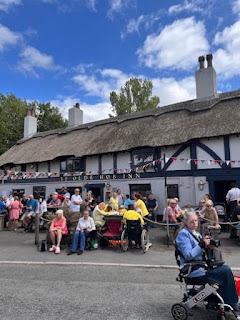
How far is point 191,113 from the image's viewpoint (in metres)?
15.3

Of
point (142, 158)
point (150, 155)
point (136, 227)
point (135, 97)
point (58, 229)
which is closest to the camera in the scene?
point (136, 227)

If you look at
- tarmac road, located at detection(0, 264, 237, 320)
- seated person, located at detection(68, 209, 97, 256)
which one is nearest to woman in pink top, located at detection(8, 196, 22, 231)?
seated person, located at detection(68, 209, 97, 256)

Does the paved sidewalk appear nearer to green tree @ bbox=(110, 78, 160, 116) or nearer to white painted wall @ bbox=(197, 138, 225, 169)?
white painted wall @ bbox=(197, 138, 225, 169)

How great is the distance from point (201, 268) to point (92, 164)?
1424 cm

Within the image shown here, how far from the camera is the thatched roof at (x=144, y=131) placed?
13390 mm

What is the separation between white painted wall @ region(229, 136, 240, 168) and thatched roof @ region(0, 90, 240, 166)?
0.51m

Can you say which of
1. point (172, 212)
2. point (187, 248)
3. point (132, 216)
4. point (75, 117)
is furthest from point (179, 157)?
point (75, 117)

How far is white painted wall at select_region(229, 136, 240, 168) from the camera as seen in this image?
485 inches

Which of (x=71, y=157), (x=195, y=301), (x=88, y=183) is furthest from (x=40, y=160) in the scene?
(x=195, y=301)

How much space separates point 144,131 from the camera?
52.9ft

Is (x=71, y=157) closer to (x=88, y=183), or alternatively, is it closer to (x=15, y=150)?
(x=88, y=183)

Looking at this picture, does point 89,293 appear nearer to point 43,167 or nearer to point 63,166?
point 63,166

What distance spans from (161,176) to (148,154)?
1606 mm

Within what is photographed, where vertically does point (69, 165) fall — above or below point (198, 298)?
above
